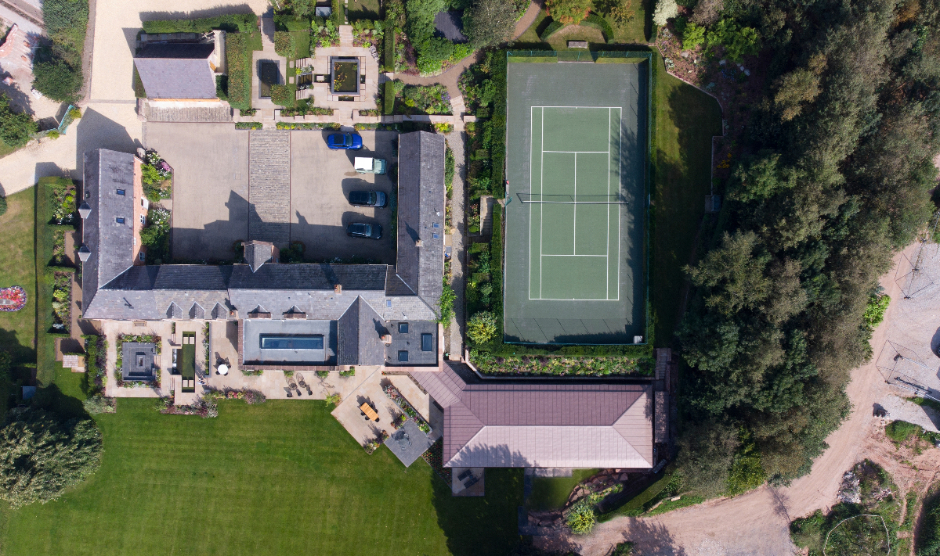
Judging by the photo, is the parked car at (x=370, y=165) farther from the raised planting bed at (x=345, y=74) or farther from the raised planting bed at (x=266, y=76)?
the raised planting bed at (x=266, y=76)

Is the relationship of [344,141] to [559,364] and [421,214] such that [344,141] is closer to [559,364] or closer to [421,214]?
[421,214]

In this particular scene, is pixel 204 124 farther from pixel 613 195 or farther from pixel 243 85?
pixel 613 195

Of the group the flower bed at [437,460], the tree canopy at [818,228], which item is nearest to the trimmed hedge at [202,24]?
the flower bed at [437,460]

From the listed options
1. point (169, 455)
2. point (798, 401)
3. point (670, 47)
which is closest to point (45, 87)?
point (169, 455)

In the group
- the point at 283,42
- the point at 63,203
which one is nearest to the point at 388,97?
the point at 283,42

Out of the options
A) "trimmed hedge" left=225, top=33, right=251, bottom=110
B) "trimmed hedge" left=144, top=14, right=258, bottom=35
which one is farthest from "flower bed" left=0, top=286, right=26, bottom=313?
"trimmed hedge" left=144, top=14, right=258, bottom=35

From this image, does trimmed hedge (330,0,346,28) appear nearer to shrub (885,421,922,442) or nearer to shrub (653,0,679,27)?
shrub (653,0,679,27)
